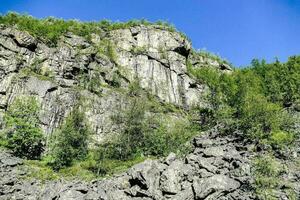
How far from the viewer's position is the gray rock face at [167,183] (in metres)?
47.0

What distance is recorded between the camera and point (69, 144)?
63.4 m

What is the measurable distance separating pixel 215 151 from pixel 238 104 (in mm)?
23498

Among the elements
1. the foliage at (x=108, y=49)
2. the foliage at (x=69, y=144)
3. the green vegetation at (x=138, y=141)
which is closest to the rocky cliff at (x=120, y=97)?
the foliage at (x=108, y=49)

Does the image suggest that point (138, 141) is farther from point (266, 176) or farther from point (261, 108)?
point (266, 176)

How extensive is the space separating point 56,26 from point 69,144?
38888 mm

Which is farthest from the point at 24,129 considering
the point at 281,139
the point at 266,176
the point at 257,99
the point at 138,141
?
the point at 281,139

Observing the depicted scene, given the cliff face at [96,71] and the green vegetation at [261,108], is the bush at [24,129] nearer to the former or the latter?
the cliff face at [96,71]

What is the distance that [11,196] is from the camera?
5181 cm

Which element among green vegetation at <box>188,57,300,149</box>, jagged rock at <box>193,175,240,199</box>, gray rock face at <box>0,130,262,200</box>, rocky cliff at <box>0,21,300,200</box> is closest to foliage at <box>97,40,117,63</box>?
rocky cliff at <box>0,21,300,200</box>

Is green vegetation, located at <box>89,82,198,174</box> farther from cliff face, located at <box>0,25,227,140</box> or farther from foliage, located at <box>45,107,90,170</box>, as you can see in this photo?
cliff face, located at <box>0,25,227,140</box>

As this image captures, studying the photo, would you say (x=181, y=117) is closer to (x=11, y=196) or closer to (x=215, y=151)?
(x=215, y=151)

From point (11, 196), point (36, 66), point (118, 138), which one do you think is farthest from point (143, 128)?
point (36, 66)

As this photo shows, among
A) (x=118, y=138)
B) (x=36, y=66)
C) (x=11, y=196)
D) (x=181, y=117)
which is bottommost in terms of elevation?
(x=11, y=196)

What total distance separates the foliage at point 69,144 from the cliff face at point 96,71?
5614 millimetres
